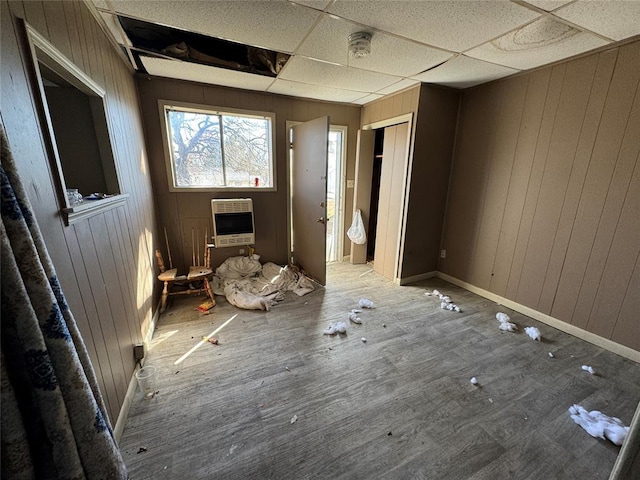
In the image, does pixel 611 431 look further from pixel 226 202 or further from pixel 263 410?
pixel 226 202

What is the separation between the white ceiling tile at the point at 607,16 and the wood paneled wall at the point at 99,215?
2.71 meters

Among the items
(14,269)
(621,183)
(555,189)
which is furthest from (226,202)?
(621,183)

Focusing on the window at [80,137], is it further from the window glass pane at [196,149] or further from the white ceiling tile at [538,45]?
the white ceiling tile at [538,45]

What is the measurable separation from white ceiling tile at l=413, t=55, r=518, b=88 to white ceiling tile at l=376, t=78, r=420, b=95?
0.34 feet

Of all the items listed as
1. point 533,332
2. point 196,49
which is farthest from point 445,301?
point 196,49

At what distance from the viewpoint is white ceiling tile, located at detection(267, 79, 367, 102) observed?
9.73 feet

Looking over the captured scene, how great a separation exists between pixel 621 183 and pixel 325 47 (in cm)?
260

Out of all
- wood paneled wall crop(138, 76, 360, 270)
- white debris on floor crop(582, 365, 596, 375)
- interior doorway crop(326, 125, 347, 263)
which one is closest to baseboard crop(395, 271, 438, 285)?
interior doorway crop(326, 125, 347, 263)

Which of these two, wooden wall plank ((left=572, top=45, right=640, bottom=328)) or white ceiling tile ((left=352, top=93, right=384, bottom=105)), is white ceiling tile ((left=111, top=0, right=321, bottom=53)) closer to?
white ceiling tile ((left=352, top=93, right=384, bottom=105))

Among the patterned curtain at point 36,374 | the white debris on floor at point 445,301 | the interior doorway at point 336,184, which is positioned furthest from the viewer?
the interior doorway at point 336,184

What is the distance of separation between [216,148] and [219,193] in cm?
56

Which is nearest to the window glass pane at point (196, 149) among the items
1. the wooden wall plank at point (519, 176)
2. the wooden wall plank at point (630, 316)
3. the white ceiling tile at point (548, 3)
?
the white ceiling tile at point (548, 3)

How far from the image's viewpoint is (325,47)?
2.05 meters

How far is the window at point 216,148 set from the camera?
3021 mm
